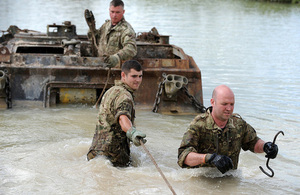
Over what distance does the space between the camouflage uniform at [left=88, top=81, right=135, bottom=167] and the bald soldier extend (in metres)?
0.78

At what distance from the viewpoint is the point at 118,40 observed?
8.81 metres

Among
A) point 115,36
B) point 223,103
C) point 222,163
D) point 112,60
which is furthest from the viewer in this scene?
point 115,36

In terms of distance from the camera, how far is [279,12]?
33.7 meters

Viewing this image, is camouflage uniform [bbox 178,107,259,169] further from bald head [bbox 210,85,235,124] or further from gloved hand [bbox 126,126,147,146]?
gloved hand [bbox 126,126,147,146]

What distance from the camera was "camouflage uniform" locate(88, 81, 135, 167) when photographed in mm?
5699

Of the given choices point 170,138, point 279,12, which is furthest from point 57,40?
point 279,12

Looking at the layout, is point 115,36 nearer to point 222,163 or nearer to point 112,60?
point 112,60

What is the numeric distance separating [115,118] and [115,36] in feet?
11.3

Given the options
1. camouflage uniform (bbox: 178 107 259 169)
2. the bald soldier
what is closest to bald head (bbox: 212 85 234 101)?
the bald soldier

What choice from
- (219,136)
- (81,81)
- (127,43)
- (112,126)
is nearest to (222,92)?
(219,136)

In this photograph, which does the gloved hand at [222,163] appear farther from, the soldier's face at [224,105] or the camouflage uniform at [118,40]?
the camouflage uniform at [118,40]

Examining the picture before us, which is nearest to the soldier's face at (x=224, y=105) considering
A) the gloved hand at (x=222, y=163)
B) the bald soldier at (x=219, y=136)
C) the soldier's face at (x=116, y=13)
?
the bald soldier at (x=219, y=136)

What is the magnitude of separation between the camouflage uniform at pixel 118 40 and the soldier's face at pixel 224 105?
3.44 m

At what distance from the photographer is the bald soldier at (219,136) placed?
17.1 feet
